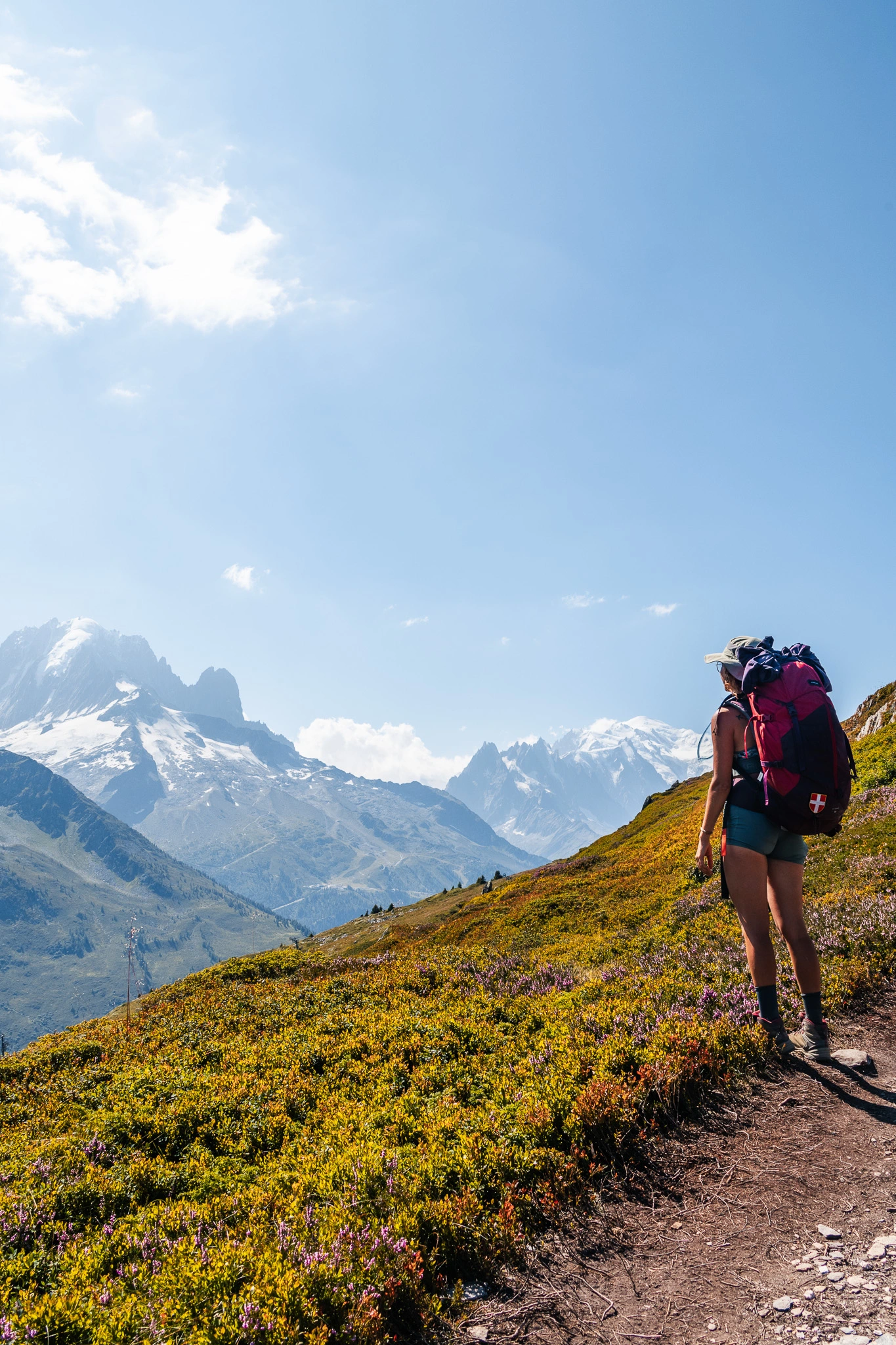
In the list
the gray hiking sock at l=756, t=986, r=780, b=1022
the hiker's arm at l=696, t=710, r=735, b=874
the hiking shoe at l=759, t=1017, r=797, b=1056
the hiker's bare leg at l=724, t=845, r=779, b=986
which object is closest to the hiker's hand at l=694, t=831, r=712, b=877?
the hiker's arm at l=696, t=710, r=735, b=874

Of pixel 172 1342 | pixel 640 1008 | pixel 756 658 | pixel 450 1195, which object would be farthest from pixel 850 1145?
pixel 172 1342

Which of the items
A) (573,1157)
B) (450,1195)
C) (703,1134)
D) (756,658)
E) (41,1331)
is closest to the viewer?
(41,1331)

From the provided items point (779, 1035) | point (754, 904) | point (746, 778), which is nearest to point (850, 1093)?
point (779, 1035)

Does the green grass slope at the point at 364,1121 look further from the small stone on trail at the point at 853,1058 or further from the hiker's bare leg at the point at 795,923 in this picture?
the hiker's bare leg at the point at 795,923

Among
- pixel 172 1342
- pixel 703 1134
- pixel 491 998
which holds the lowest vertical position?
pixel 491 998

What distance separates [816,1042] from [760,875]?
191 centimetres

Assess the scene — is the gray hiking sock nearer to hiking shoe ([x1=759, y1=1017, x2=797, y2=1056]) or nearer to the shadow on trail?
hiking shoe ([x1=759, y1=1017, x2=797, y2=1056])

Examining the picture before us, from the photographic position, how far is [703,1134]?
5758 millimetres

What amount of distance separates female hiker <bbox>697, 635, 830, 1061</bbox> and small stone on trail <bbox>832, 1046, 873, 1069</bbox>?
118mm

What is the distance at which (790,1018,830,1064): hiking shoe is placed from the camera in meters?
6.70

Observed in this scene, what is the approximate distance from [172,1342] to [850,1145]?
5.44m

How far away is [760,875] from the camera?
676 cm

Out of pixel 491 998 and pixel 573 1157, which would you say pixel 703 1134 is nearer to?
pixel 573 1157

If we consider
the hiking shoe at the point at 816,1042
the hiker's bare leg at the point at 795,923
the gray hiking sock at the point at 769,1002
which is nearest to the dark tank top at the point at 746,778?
the hiker's bare leg at the point at 795,923
